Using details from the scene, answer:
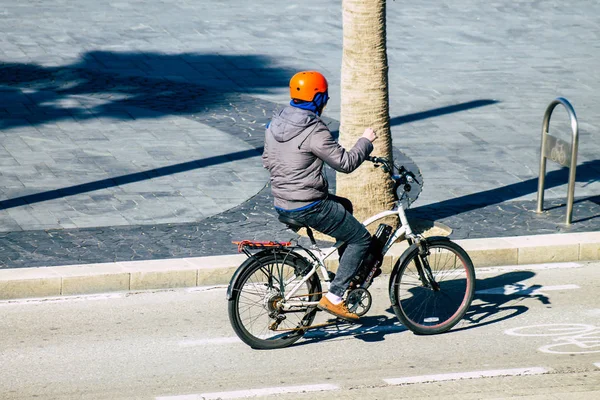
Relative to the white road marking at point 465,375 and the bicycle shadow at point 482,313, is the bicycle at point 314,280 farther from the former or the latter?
the white road marking at point 465,375

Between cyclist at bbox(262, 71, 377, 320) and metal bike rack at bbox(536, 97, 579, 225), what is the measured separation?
3.54m

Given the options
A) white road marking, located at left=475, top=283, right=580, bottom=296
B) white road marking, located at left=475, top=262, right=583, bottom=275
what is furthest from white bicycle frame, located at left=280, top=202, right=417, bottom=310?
white road marking, located at left=475, top=262, right=583, bottom=275

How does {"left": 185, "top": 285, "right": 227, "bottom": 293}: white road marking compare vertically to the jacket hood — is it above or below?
below

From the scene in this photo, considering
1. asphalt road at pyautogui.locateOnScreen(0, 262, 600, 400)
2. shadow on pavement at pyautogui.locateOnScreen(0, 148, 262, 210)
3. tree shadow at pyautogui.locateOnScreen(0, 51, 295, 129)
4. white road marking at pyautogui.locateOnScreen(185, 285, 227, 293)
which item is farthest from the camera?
tree shadow at pyautogui.locateOnScreen(0, 51, 295, 129)

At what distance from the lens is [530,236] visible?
9.73 m

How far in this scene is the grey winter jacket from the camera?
6.93 metres

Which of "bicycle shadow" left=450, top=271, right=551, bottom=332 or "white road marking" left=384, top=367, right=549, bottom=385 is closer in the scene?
"white road marking" left=384, top=367, right=549, bottom=385

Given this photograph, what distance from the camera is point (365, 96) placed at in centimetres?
965

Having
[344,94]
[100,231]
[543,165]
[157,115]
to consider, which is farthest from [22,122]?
[543,165]

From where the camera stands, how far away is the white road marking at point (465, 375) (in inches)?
267

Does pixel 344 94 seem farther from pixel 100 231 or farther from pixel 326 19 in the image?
pixel 326 19

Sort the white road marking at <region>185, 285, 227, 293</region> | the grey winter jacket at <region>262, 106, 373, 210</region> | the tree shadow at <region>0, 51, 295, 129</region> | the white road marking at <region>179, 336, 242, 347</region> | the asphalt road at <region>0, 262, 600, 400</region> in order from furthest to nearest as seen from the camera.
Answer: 1. the tree shadow at <region>0, 51, 295, 129</region>
2. the white road marking at <region>185, 285, 227, 293</region>
3. the white road marking at <region>179, 336, 242, 347</region>
4. the grey winter jacket at <region>262, 106, 373, 210</region>
5. the asphalt road at <region>0, 262, 600, 400</region>

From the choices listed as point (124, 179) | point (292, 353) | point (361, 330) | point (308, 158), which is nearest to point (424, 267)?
point (361, 330)

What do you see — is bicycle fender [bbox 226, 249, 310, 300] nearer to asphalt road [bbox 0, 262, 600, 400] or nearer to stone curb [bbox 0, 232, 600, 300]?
asphalt road [bbox 0, 262, 600, 400]
